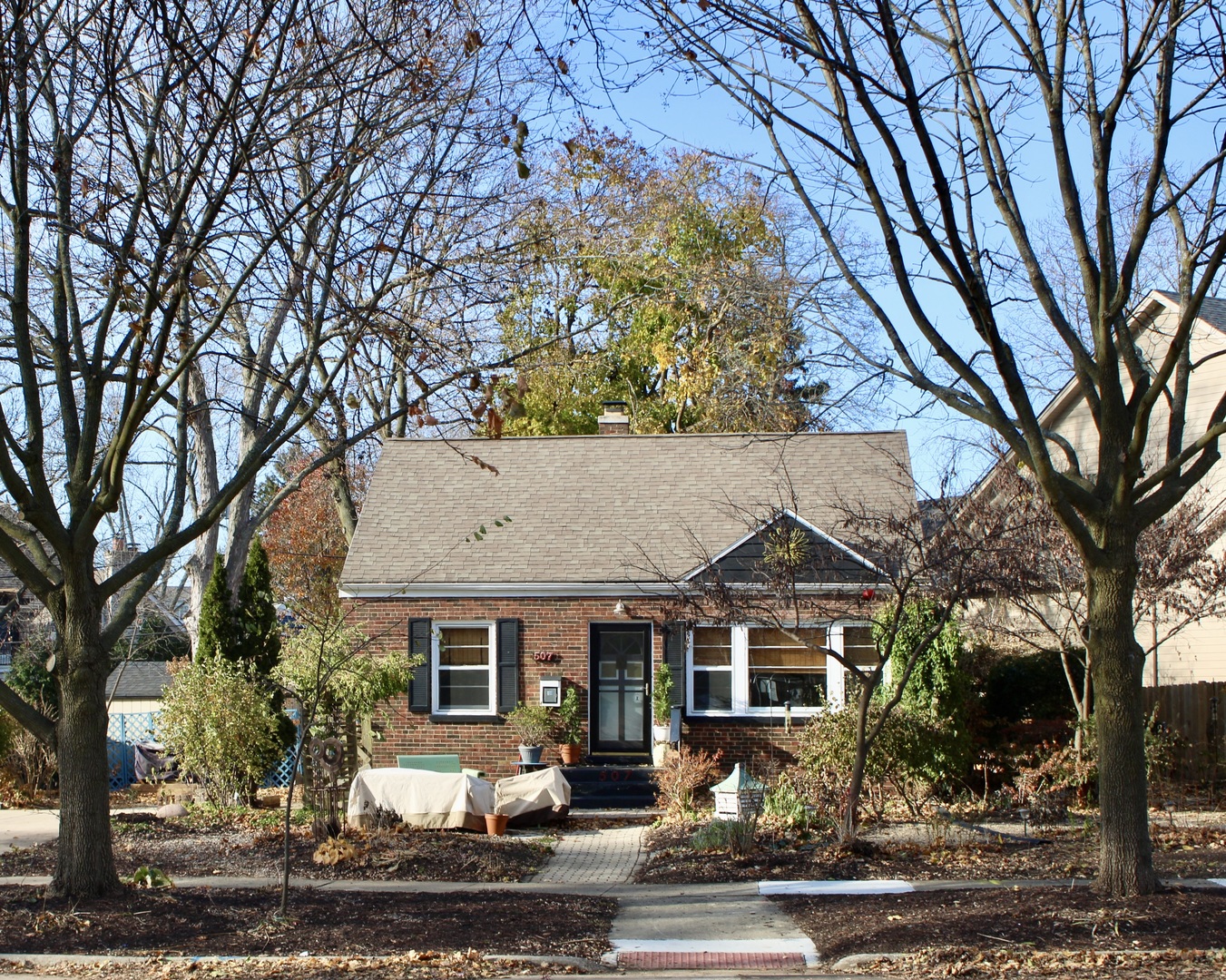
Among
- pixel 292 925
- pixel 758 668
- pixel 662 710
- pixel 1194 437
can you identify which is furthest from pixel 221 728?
pixel 1194 437

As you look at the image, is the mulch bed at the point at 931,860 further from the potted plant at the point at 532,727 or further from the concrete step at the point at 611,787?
the potted plant at the point at 532,727

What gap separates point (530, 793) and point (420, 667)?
4.31 meters

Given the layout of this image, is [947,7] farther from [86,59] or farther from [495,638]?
[495,638]

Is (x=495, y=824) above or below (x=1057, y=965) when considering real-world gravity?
below

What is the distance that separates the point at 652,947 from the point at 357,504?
3247 centimetres

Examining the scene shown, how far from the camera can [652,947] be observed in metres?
8.16

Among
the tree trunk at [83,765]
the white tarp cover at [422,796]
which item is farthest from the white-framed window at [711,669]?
the tree trunk at [83,765]

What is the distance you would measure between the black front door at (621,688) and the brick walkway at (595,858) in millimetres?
3324

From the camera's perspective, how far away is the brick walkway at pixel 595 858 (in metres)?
11.6

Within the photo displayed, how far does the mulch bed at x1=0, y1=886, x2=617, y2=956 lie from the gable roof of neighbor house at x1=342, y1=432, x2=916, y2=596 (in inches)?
339

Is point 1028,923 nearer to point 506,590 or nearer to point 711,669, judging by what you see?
point 711,669

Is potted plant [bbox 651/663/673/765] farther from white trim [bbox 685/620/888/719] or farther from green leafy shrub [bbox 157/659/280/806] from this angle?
green leafy shrub [bbox 157/659/280/806]

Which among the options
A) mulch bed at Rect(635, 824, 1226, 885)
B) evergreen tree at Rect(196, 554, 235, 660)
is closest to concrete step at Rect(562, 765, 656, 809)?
mulch bed at Rect(635, 824, 1226, 885)

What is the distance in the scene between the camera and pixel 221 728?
15953 mm
